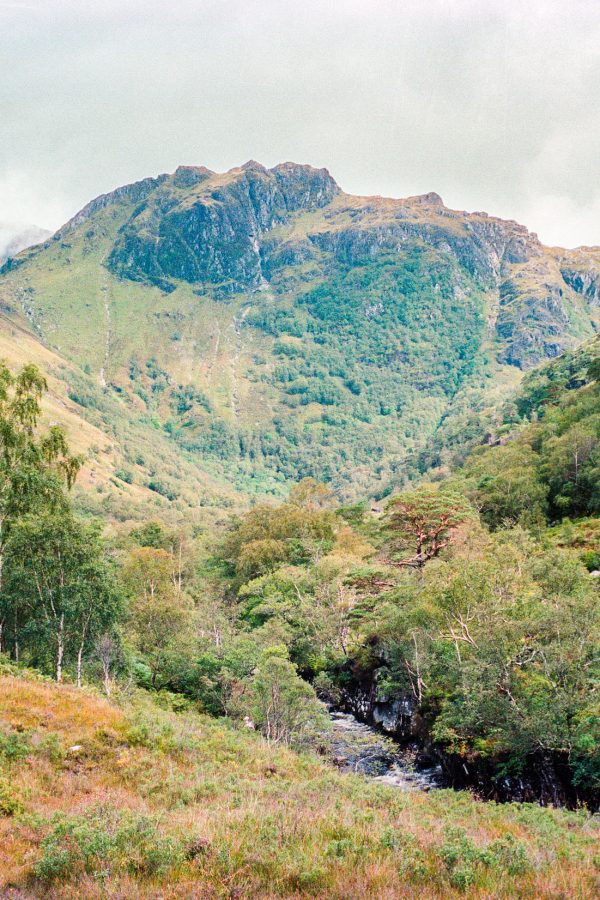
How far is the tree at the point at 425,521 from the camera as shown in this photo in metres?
52.9

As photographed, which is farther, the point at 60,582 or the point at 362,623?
the point at 362,623

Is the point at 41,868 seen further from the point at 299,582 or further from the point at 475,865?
the point at 299,582

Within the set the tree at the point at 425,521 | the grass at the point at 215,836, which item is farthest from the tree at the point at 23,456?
the tree at the point at 425,521

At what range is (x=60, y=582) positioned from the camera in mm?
30219

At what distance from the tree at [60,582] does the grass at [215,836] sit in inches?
476

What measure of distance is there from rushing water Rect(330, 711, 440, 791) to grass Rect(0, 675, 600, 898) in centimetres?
1405

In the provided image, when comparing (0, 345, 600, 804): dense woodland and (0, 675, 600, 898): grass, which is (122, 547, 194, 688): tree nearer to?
(0, 345, 600, 804): dense woodland

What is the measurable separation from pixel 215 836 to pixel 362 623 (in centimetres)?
3863

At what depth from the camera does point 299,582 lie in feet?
195

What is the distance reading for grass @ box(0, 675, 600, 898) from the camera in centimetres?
862

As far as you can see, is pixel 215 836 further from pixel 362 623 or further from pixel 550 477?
pixel 550 477

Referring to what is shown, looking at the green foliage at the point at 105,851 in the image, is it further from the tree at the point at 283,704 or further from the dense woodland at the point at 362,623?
the tree at the point at 283,704

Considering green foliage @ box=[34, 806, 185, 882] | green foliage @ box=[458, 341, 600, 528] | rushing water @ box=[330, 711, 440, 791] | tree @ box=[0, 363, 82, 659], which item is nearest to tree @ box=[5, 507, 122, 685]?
tree @ box=[0, 363, 82, 659]

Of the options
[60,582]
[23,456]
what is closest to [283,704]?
[60,582]
